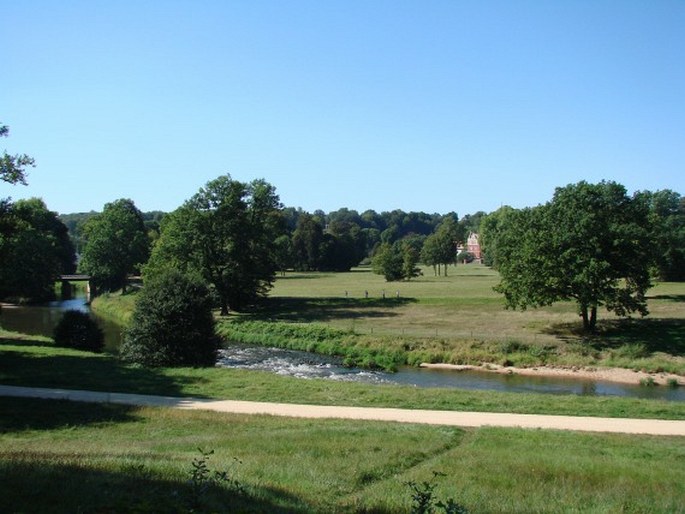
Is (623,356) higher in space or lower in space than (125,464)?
lower

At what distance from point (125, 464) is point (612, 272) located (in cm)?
3745

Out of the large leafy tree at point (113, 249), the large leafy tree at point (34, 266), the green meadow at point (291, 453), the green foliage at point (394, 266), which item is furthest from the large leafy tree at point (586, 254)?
the large leafy tree at point (113, 249)

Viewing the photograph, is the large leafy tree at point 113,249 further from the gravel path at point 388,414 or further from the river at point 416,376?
the gravel path at point 388,414

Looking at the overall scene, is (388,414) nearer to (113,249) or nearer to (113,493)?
(113,493)

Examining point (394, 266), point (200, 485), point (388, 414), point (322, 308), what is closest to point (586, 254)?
point (388, 414)

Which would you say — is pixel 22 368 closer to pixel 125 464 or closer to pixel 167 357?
pixel 167 357

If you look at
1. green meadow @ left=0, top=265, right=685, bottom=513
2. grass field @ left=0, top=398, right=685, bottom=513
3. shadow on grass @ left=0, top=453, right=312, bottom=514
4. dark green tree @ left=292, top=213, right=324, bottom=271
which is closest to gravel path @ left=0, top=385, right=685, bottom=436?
green meadow @ left=0, top=265, right=685, bottom=513

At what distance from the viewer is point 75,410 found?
1775 centimetres

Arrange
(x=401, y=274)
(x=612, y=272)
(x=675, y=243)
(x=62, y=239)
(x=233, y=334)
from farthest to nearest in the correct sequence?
1. (x=62, y=239)
2. (x=401, y=274)
3. (x=675, y=243)
4. (x=233, y=334)
5. (x=612, y=272)

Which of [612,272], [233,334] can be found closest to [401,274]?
[233,334]

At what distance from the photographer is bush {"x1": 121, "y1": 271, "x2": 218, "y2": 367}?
99.8ft

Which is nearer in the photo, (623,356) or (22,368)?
(22,368)

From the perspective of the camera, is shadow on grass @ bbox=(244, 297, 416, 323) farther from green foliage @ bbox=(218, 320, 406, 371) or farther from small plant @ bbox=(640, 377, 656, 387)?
small plant @ bbox=(640, 377, 656, 387)

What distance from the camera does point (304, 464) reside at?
11.7 meters
